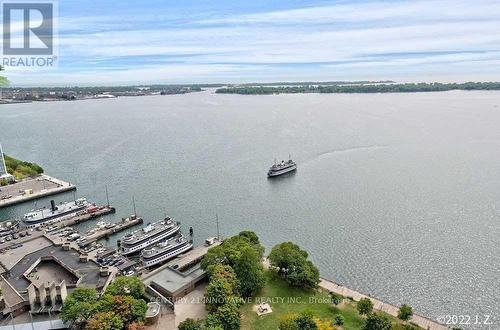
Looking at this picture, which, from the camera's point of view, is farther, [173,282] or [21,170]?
[21,170]

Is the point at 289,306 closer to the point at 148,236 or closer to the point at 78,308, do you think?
the point at 78,308

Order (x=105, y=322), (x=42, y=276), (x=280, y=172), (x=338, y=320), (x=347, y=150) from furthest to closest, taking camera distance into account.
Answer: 1. (x=347, y=150)
2. (x=280, y=172)
3. (x=42, y=276)
4. (x=338, y=320)
5. (x=105, y=322)

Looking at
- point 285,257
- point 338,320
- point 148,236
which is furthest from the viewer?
point 148,236

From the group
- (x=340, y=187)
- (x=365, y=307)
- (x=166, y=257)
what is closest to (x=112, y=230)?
(x=166, y=257)

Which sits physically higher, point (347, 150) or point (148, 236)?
point (347, 150)

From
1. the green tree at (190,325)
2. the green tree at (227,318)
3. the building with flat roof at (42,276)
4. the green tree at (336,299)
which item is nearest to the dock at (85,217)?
the building with flat roof at (42,276)

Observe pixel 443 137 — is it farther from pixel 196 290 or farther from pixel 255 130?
pixel 196 290

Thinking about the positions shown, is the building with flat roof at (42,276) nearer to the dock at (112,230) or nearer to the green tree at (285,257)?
the dock at (112,230)

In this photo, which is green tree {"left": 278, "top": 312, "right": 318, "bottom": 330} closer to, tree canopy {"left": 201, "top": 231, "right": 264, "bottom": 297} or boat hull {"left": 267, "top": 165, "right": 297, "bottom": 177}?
tree canopy {"left": 201, "top": 231, "right": 264, "bottom": 297}
